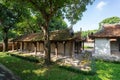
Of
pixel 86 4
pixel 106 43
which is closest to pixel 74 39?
pixel 106 43

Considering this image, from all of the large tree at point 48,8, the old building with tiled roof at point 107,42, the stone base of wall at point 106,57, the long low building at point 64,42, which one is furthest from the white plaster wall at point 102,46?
the large tree at point 48,8

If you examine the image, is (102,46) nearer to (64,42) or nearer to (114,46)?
(114,46)

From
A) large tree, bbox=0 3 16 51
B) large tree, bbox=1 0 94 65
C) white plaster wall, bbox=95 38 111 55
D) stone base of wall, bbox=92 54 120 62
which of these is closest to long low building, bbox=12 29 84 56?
white plaster wall, bbox=95 38 111 55

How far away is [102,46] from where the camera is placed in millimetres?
24469

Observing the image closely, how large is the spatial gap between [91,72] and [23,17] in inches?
909

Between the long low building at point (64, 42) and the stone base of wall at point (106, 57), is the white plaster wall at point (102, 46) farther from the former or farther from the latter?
the long low building at point (64, 42)

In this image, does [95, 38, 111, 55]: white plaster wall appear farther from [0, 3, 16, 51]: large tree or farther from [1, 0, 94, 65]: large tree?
[0, 3, 16, 51]: large tree

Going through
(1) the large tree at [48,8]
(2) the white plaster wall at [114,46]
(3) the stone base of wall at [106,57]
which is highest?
(1) the large tree at [48,8]

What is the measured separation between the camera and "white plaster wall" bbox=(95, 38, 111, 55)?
79.2 ft

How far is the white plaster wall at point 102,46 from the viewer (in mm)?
24152

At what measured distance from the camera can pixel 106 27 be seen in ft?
86.9

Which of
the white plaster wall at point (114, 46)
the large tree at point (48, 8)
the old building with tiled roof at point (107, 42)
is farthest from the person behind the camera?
the white plaster wall at point (114, 46)

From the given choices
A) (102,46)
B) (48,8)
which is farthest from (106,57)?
(48,8)

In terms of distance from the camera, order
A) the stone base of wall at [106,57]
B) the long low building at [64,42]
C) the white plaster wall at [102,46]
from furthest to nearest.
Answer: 1. the long low building at [64,42]
2. the white plaster wall at [102,46]
3. the stone base of wall at [106,57]
